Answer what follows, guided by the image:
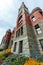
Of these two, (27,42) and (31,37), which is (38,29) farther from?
(27,42)

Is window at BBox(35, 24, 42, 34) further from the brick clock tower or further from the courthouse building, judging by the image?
the brick clock tower

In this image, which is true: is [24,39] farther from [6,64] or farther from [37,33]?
[6,64]

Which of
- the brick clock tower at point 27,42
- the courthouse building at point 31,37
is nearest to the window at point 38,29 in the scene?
the courthouse building at point 31,37

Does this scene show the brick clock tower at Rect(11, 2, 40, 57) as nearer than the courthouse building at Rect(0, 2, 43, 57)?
Yes

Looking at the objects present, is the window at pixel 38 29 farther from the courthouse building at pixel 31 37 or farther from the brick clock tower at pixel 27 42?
the brick clock tower at pixel 27 42

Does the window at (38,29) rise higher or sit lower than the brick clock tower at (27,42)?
higher

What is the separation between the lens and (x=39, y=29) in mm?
27109

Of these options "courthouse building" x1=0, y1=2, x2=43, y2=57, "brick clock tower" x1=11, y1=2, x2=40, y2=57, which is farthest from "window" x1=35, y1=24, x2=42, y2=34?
"brick clock tower" x1=11, y1=2, x2=40, y2=57

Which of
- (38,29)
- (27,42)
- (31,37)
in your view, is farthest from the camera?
(38,29)

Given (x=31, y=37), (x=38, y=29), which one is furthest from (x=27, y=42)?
(x=38, y=29)

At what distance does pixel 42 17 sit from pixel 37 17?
6.65 ft

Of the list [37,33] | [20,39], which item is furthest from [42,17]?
[20,39]

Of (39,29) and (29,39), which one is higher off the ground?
(39,29)

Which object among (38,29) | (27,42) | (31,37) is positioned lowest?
(27,42)
